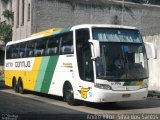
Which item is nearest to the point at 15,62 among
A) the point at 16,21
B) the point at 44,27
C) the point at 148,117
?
the point at 148,117

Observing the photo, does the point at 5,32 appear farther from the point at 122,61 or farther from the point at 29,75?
the point at 122,61

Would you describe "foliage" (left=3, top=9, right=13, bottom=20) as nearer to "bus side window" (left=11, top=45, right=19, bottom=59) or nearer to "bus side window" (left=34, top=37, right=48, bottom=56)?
"bus side window" (left=11, top=45, right=19, bottom=59)

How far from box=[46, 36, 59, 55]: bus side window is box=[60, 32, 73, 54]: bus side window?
586 mm

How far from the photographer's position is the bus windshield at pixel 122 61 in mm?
15648


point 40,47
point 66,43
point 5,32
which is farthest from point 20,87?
point 5,32

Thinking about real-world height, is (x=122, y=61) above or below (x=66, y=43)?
below

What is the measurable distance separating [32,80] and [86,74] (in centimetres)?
650

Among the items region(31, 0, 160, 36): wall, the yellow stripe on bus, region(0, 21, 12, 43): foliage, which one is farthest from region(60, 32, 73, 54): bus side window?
region(0, 21, 12, 43): foliage

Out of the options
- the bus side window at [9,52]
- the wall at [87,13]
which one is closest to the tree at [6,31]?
the wall at [87,13]

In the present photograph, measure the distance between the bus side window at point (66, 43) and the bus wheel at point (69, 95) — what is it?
1422 millimetres

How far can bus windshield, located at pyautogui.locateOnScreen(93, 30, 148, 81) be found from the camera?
15.6 meters

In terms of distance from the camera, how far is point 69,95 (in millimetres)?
17625

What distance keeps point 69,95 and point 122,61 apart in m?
2.96

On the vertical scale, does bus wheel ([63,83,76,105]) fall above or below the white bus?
below
